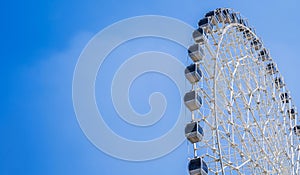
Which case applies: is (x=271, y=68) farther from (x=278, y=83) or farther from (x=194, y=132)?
(x=194, y=132)

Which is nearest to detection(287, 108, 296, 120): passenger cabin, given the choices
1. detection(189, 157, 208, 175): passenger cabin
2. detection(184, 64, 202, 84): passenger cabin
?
detection(184, 64, 202, 84): passenger cabin

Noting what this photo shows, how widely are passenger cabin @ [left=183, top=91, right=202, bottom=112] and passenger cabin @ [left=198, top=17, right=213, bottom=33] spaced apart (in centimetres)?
255

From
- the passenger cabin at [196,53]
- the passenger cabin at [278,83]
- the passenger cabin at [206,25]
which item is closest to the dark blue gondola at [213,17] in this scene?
the passenger cabin at [206,25]

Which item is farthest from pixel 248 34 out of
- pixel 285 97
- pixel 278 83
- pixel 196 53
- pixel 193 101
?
pixel 193 101

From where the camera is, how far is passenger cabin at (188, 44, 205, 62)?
14.0m

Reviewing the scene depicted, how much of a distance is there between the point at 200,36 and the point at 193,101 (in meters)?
2.34

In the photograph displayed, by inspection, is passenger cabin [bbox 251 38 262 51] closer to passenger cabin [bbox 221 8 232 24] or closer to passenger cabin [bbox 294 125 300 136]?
passenger cabin [bbox 221 8 232 24]

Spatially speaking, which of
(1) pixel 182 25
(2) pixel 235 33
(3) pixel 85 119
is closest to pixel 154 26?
(1) pixel 182 25

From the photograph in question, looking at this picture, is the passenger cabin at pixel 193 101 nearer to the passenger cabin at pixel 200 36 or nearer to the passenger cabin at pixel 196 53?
the passenger cabin at pixel 196 53

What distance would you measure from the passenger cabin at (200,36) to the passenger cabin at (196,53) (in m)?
0.42

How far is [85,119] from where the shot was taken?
681 inches

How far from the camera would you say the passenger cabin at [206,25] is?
49.3 ft

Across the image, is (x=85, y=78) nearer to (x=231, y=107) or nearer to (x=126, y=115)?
(x=126, y=115)

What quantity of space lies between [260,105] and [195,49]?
4.07m
